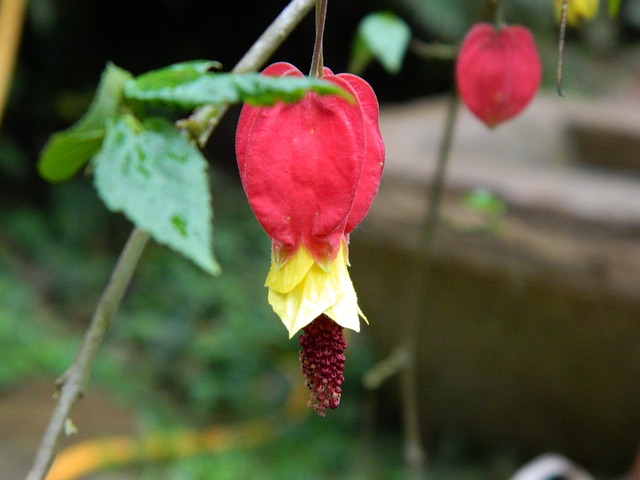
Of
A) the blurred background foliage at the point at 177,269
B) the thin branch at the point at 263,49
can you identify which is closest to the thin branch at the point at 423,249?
the thin branch at the point at 263,49

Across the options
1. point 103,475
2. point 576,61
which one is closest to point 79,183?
point 103,475

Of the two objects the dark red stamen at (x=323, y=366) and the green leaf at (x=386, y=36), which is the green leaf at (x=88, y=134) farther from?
the green leaf at (x=386, y=36)

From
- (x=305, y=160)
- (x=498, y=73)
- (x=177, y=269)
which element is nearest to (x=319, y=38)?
(x=305, y=160)

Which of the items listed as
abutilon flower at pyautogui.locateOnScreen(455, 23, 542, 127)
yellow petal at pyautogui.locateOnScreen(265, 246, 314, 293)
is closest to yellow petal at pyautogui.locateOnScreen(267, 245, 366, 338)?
yellow petal at pyautogui.locateOnScreen(265, 246, 314, 293)

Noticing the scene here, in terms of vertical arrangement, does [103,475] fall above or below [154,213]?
below

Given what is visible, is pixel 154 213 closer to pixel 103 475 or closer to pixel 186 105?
pixel 186 105

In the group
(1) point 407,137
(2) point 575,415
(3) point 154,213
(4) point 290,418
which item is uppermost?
(3) point 154,213

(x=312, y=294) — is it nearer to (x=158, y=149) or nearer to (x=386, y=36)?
(x=158, y=149)

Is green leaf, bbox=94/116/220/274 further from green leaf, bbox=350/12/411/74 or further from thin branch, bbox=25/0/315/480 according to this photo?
green leaf, bbox=350/12/411/74
